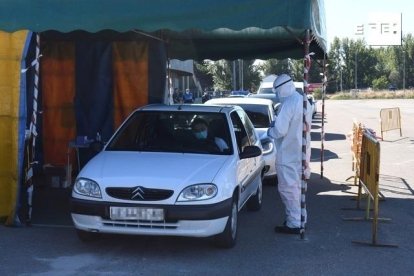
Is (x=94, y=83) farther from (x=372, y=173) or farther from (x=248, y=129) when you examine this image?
(x=372, y=173)

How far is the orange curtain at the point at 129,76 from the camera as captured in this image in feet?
34.2

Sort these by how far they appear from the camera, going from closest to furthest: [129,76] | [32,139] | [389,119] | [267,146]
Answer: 1. [32,139]
2. [129,76]
3. [267,146]
4. [389,119]

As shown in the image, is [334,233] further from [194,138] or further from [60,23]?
[60,23]

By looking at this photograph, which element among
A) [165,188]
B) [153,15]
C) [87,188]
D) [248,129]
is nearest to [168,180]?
[165,188]

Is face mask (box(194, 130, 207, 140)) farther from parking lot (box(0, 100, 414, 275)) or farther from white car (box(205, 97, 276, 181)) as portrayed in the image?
white car (box(205, 97, 276, 181))

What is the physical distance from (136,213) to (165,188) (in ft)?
1.23

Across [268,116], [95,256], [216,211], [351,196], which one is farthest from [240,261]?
[268,116]

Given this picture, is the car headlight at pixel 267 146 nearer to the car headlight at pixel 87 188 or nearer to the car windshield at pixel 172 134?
the car windshield at pixel 172 134

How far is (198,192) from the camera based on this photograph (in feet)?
19.9

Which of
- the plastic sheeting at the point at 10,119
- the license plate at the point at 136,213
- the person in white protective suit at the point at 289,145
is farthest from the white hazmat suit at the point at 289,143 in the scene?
the plastic sheeting at the point at 10,119

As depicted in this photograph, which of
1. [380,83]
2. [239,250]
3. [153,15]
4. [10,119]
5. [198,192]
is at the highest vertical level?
[380,83]

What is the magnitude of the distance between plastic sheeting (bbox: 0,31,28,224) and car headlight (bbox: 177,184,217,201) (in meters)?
2.52

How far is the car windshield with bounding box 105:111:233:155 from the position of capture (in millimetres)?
7059

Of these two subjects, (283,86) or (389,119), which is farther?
(389,119)
